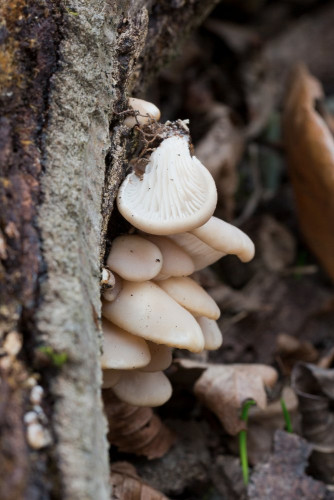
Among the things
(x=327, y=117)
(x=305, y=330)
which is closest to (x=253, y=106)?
(x=327, y=117)

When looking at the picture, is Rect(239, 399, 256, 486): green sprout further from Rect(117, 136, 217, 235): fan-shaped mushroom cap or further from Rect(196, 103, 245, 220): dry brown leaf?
Rect(196, 103, 245, 220): dry brown leaf

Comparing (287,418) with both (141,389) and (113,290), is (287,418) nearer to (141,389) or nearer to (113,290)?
(141,389)

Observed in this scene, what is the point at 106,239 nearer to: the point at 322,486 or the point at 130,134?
the point at 130,134

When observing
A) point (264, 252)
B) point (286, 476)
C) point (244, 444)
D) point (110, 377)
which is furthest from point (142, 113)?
point (264, 252)

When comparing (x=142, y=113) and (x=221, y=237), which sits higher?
(x=142, y=113)

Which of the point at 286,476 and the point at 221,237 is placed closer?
the point at 221,237

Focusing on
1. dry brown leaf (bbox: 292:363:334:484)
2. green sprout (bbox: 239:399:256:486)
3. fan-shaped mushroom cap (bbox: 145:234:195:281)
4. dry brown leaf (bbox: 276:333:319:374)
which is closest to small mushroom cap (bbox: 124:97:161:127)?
fan-shaped mushroom cap (bbox: 145:234:195:281)
